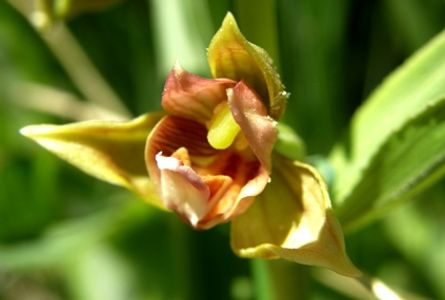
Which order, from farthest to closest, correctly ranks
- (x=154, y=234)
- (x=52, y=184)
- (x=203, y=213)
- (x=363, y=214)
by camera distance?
(x=52, y=184) → (x=154, y=234) → (x=363, y=214) → (x=203, y=213)

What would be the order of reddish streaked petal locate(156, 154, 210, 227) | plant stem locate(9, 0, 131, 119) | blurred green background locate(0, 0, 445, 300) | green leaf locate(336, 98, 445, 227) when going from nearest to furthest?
reddish streaked petal locate(156, 154, 210, 227) → green leaf locate(336, 98, 445, 227) → blurred green background locate(0, 0, 445, 300) → plant stem locate(9, 0, 131, 119)

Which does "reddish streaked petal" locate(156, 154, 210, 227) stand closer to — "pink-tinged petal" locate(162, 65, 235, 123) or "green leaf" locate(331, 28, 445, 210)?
"pink-tinged petal" locate(162, 65, 235, 123)

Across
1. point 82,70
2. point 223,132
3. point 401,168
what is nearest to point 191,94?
point 223,132

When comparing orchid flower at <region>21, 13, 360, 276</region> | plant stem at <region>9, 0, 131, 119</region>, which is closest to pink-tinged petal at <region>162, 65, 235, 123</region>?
orchid flower at <region>21, 13, 360, 276</region>

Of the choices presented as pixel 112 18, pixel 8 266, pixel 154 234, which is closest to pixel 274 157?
pixel 154 234

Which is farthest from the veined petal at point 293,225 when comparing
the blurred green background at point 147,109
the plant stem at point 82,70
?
the plant stem at point 82,70

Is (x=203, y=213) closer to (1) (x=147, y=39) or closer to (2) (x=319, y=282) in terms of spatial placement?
(2) (x=319, y=282)

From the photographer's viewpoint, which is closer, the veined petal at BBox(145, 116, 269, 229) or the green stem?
the veined petal at BBox(145, 116, 269, 229)
